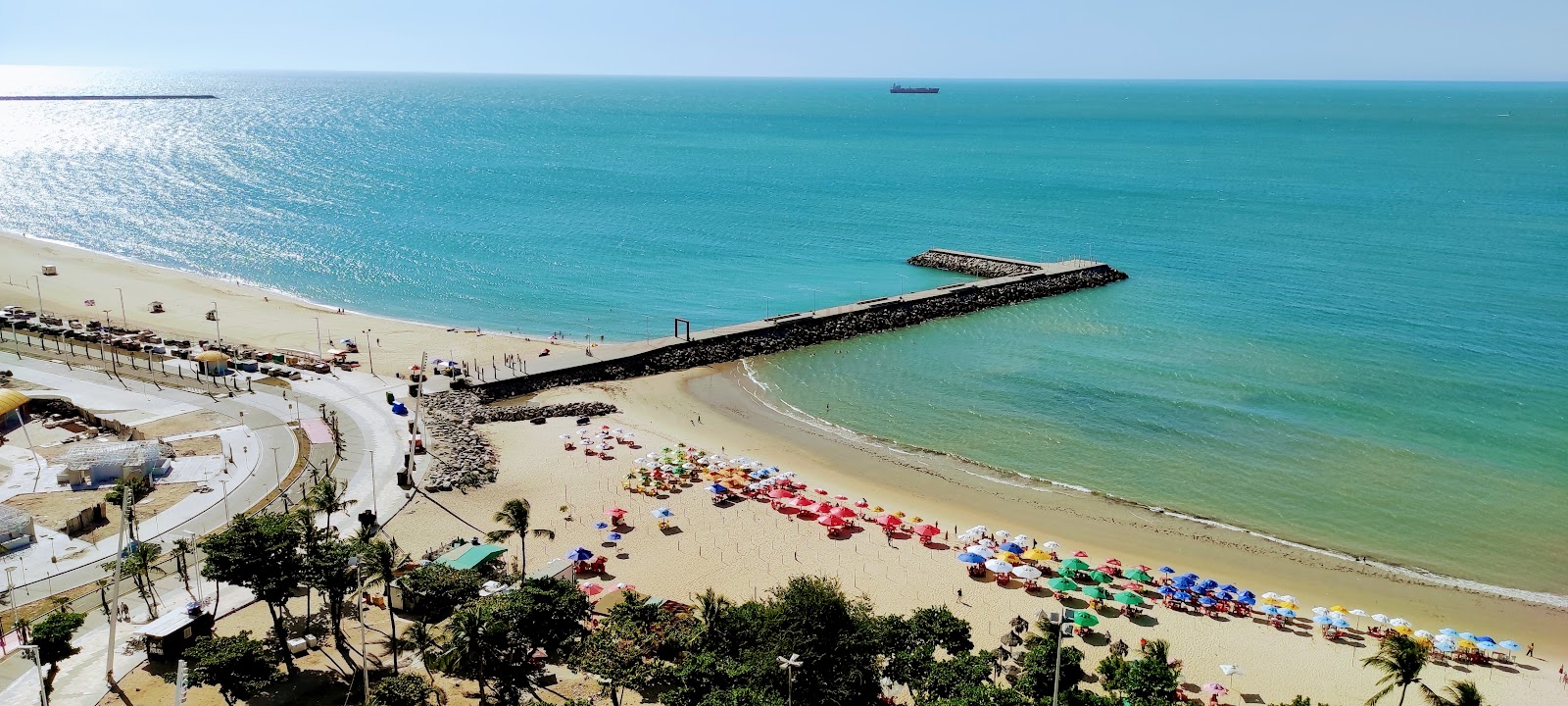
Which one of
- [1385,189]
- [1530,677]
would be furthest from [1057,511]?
[1385,189]

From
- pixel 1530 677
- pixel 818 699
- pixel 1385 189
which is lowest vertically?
pixel 1530 677

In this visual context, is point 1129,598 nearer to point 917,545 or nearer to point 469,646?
point 917,545

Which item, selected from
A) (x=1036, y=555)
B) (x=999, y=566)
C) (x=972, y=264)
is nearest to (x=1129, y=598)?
(x=1036, y=555)

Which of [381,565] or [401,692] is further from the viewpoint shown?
[381,565]

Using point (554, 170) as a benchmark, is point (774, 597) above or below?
below

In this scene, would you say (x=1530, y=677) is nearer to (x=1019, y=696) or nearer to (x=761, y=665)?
(x=1019, y=696)

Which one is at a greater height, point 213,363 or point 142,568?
point 213,363
